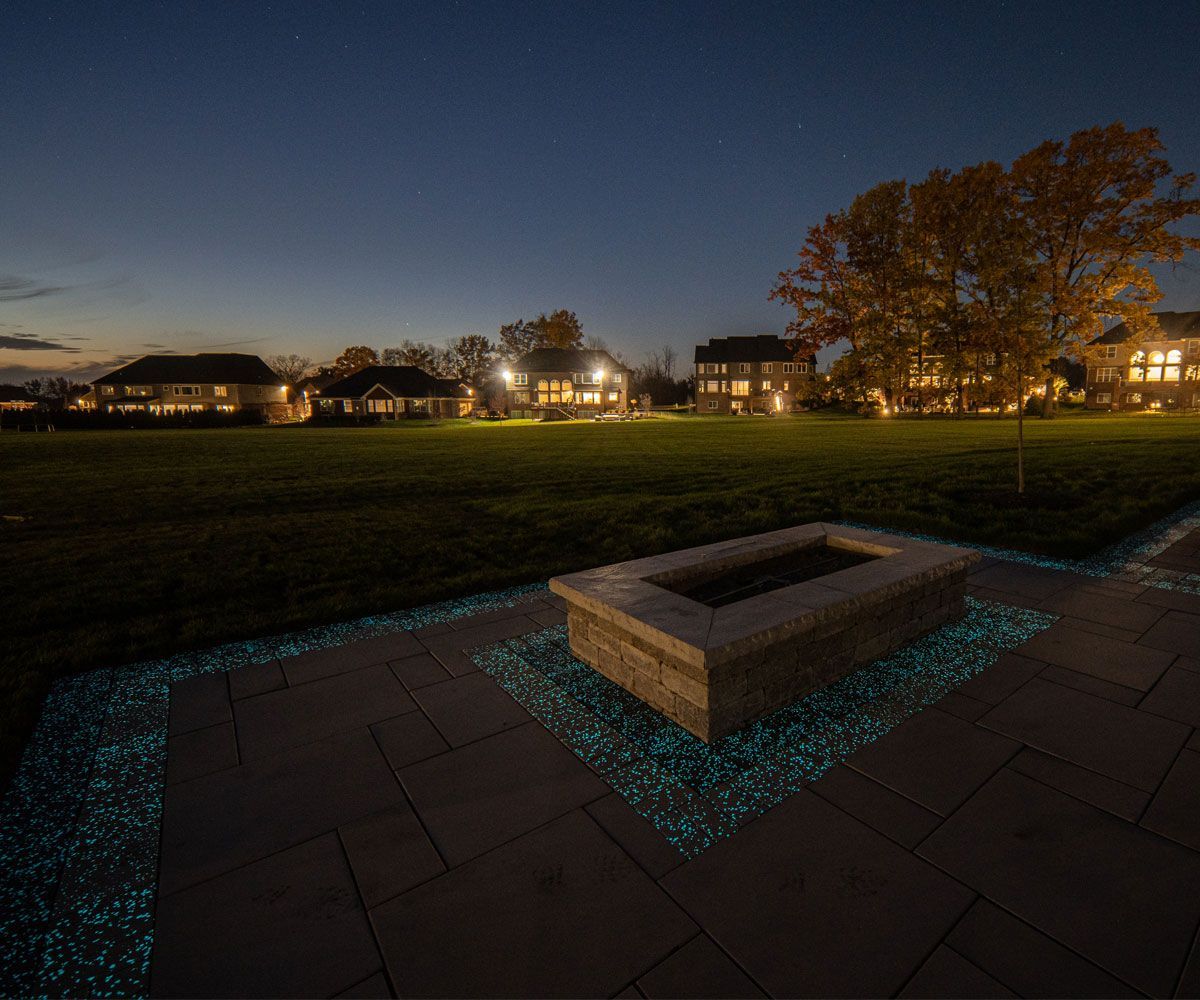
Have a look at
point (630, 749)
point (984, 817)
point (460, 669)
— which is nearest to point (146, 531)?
point (460, 669)

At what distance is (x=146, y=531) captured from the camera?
7.79m

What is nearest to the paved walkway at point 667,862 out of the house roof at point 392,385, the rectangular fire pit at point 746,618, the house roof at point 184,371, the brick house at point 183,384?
the rectangular fire pit at point 746,618

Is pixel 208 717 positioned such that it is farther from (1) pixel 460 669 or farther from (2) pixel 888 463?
(2) pixel 888 463

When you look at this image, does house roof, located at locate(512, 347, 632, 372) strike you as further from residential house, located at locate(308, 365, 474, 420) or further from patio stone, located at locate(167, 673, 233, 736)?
patio stone, located at locate(167, 673, 233, 736)

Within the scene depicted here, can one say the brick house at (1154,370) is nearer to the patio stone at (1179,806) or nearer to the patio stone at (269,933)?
the patio stone at (1179,806)

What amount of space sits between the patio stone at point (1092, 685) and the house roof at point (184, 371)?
249 ft

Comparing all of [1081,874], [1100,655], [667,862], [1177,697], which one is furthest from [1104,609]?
[667,862]

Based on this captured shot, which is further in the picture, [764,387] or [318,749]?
[764,387]

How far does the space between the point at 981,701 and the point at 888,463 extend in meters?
11.0

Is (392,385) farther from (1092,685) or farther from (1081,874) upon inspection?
(1081,874)

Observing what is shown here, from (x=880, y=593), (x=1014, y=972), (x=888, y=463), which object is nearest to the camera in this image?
(x=1014, y=972)

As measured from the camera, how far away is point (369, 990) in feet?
5.40

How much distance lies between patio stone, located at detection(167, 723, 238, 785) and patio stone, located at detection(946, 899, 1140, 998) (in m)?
3.23

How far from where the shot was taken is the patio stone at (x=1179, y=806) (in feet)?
7.15
